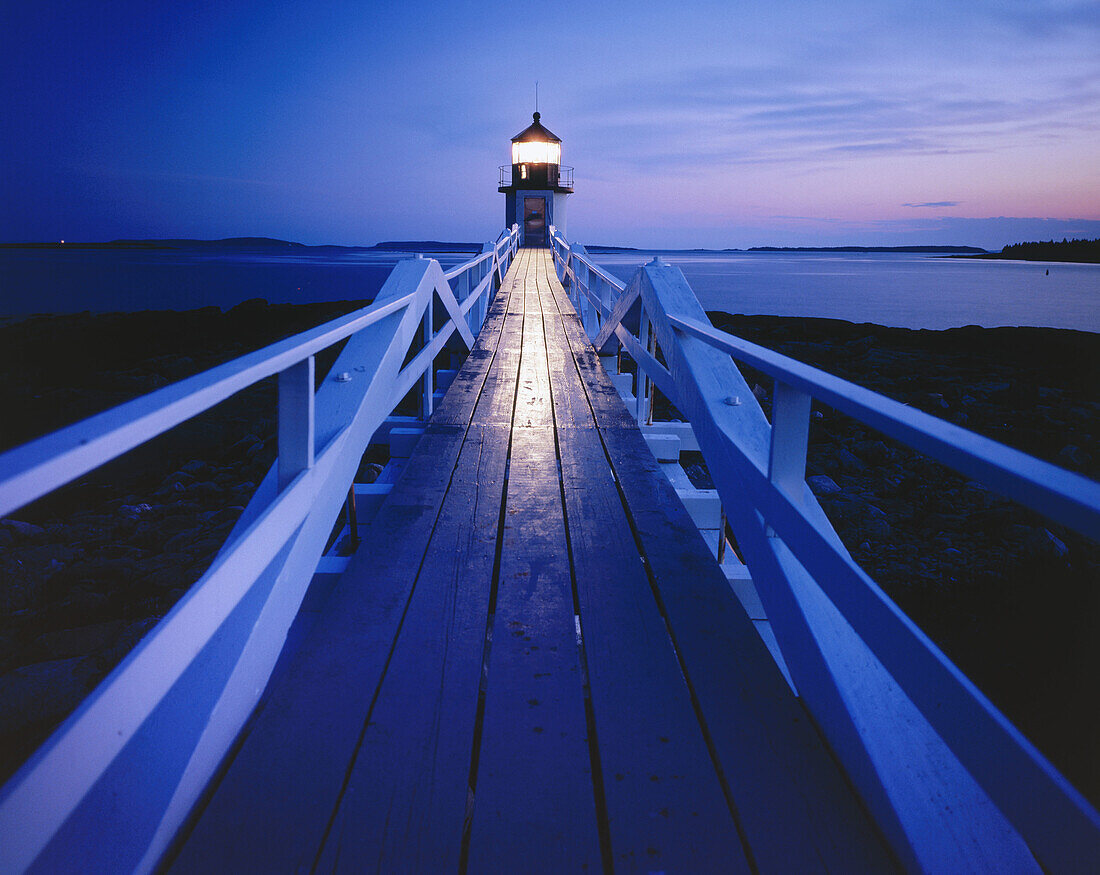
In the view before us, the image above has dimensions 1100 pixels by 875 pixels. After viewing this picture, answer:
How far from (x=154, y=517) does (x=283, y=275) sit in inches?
2668

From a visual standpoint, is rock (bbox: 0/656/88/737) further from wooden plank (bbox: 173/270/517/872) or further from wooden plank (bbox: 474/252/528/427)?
wooden plank (bbox: 474/252/528/427)

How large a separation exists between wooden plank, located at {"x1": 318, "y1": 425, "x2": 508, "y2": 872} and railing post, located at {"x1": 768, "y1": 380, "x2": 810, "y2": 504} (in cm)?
95

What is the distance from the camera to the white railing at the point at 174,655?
2.75 ft

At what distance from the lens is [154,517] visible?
7.68 m

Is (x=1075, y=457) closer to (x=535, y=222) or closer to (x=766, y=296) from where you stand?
(x=535, y=222)

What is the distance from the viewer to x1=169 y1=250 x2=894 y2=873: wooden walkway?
1.33 metres

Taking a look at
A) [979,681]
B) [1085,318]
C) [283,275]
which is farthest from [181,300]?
[1085,318]

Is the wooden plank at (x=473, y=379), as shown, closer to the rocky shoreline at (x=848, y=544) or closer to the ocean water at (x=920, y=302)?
the rocky shoreline at (x=848, y=544)

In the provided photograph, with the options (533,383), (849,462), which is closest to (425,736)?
(533,383)

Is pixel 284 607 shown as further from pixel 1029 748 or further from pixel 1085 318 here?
pixel 1085 318

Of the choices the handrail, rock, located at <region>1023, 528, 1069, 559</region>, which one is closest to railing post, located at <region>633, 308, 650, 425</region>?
the handrail

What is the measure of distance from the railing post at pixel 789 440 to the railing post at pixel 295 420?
1.20 metres

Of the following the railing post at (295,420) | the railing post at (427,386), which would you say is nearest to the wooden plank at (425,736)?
the railing post at (295,420)

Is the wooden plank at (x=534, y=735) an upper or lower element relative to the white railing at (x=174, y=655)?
lower
